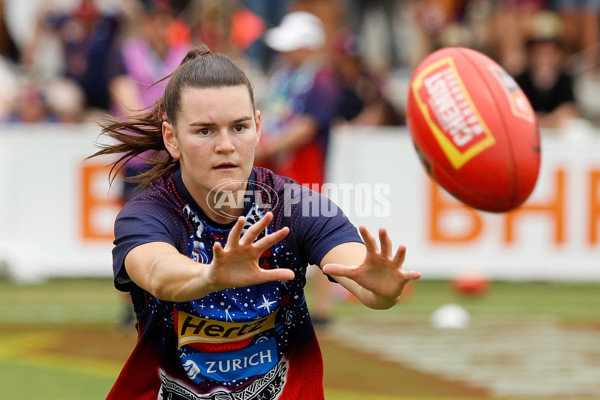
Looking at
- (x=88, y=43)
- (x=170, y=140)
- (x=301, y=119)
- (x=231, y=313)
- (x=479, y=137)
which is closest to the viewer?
(x=231, y=313)

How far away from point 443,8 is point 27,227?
690 centimetres

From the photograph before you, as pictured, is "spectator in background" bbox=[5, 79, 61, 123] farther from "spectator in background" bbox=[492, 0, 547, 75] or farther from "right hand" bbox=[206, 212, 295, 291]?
"right hand" bbox=[206, 212, 295, 291]

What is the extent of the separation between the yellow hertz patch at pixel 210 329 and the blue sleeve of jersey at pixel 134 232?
0.24 metres

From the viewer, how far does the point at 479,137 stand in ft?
16.0

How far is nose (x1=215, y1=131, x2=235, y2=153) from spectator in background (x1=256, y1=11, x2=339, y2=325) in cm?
477

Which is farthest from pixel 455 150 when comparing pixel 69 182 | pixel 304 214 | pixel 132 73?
pixel 69 182

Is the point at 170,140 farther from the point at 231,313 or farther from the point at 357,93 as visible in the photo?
the point at 357,93

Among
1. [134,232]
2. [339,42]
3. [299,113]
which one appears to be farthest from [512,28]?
[134,232]

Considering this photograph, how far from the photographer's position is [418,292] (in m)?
10.6

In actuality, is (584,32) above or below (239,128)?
above

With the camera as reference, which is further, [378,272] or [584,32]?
[584,32]

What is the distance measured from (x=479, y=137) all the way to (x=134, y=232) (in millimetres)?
1970

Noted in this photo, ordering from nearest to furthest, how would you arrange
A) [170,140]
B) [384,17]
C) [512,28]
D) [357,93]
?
[170,140], [357,93], [512,28], [384,17]

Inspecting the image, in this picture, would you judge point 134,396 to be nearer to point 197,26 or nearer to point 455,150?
point 455,150
